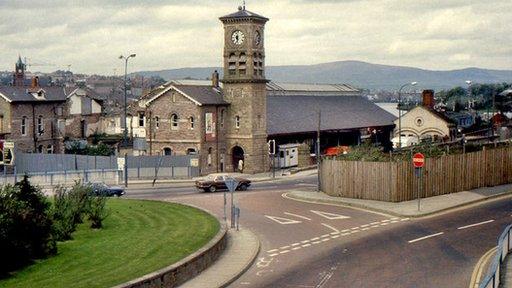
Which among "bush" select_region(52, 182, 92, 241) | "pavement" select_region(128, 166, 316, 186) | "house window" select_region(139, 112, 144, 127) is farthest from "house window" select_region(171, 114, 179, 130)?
"bush" select_region(52, 182, 92, 241)

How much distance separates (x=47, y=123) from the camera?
243ft

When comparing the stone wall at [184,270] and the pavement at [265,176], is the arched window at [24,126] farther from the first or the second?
the stone wall at [184,270]

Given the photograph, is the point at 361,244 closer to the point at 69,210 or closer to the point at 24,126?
the point at 69,210

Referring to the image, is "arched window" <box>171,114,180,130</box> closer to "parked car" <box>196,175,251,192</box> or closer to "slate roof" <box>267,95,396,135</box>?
"slate roof" <box>267,95,396,135</box>

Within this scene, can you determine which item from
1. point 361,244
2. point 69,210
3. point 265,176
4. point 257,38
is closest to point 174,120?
point 265,176

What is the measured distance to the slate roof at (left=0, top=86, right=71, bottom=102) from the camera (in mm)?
68562

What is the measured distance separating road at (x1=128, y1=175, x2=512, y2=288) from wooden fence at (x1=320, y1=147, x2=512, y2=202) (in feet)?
8.41

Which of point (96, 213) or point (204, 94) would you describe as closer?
point (96, 213)

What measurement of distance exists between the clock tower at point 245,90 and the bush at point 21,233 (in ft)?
149

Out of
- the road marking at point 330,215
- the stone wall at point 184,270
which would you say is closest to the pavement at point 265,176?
the road marking at point 330,215

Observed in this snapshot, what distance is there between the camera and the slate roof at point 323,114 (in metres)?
80.6

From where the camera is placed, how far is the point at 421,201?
4106 centimetres

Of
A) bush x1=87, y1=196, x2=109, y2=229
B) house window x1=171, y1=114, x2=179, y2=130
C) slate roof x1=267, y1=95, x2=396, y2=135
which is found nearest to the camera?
bush x1=87, y1=196, x2=109, y2=229

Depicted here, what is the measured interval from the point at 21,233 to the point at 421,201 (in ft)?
75.3
